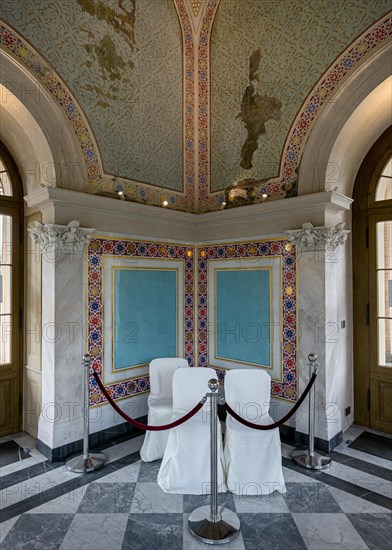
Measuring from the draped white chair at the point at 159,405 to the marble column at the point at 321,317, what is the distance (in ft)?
5.11

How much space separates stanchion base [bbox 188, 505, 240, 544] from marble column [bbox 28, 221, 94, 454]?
1818 millimetres

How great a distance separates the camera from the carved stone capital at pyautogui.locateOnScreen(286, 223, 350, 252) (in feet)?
13.1

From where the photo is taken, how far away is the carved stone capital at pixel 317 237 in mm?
3988

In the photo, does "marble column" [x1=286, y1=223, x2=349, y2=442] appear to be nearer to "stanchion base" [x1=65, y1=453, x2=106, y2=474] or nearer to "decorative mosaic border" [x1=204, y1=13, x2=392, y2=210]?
"decorative mosaic border" [x1=204, y1=13, x2=392, y2=210]

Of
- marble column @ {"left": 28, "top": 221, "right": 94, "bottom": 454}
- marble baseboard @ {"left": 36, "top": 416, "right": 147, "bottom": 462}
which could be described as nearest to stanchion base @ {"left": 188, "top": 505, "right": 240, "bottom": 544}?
marble baseboard @ {"left": 36, "top": 416, "right": 147, "bottom": 462}

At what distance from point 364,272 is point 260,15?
3.62 m

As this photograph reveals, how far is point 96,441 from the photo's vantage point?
415 centimetres

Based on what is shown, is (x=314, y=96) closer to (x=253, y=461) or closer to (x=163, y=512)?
(x=253, y=461)

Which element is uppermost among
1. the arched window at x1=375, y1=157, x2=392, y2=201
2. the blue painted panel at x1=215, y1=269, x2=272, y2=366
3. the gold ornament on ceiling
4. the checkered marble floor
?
the gold ornament on ceiling

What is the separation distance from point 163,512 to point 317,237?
3198 millimetres

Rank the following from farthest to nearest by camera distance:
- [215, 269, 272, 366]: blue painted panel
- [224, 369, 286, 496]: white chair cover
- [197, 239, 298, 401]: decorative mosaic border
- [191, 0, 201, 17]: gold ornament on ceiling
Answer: [191, 0, 201, 17]: gold ornament on ceiling < [215, 269, 272, 366]: blue painted panel < [197, 239, 298, 401]: decorative mosaic border < [224, 369, 286, 496]: white chair cover

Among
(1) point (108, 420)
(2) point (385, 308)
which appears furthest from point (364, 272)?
(1) point (108, 420)

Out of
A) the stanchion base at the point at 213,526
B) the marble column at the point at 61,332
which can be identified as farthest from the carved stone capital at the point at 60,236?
the stanchion base at the point at 213,526

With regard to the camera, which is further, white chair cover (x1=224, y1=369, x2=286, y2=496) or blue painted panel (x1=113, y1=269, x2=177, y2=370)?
blue painted panel (x1=113, y1=269, x2=177, y2=370)
